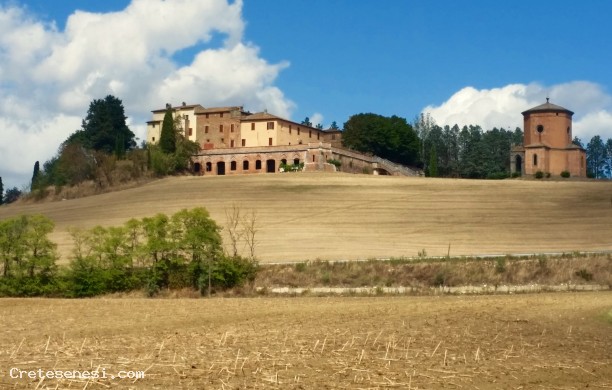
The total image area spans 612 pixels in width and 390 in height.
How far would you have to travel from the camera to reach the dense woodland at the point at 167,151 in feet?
360

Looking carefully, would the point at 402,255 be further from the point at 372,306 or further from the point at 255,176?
the point at 255,176

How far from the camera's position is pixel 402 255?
57250 mm

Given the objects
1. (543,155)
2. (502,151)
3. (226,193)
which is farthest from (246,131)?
(502,151)

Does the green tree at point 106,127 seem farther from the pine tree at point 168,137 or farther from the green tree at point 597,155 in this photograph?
the green tree at point 597,155

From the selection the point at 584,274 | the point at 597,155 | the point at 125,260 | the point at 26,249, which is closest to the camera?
the point at 584,274

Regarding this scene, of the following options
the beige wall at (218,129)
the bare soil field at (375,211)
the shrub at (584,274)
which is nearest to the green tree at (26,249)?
the bare soil field at (375,211)

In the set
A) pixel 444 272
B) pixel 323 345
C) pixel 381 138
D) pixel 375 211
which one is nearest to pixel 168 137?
pixel 381 138

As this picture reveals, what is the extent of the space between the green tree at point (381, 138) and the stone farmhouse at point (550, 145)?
16789 millimetres

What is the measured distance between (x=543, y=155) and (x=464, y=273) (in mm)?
71546

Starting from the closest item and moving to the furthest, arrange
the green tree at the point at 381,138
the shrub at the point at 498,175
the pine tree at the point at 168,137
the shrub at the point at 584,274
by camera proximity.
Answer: the shrub at the point at 584,274
the pine tree at the point at 168,137
the shrub at the point at 498,175
the green tree at the point at 381,138

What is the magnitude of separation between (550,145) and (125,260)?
268 feet

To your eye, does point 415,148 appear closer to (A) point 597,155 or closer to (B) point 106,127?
(B) point 106,127

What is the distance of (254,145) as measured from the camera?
394ft

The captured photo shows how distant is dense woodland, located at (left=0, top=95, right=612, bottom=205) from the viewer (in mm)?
109812
